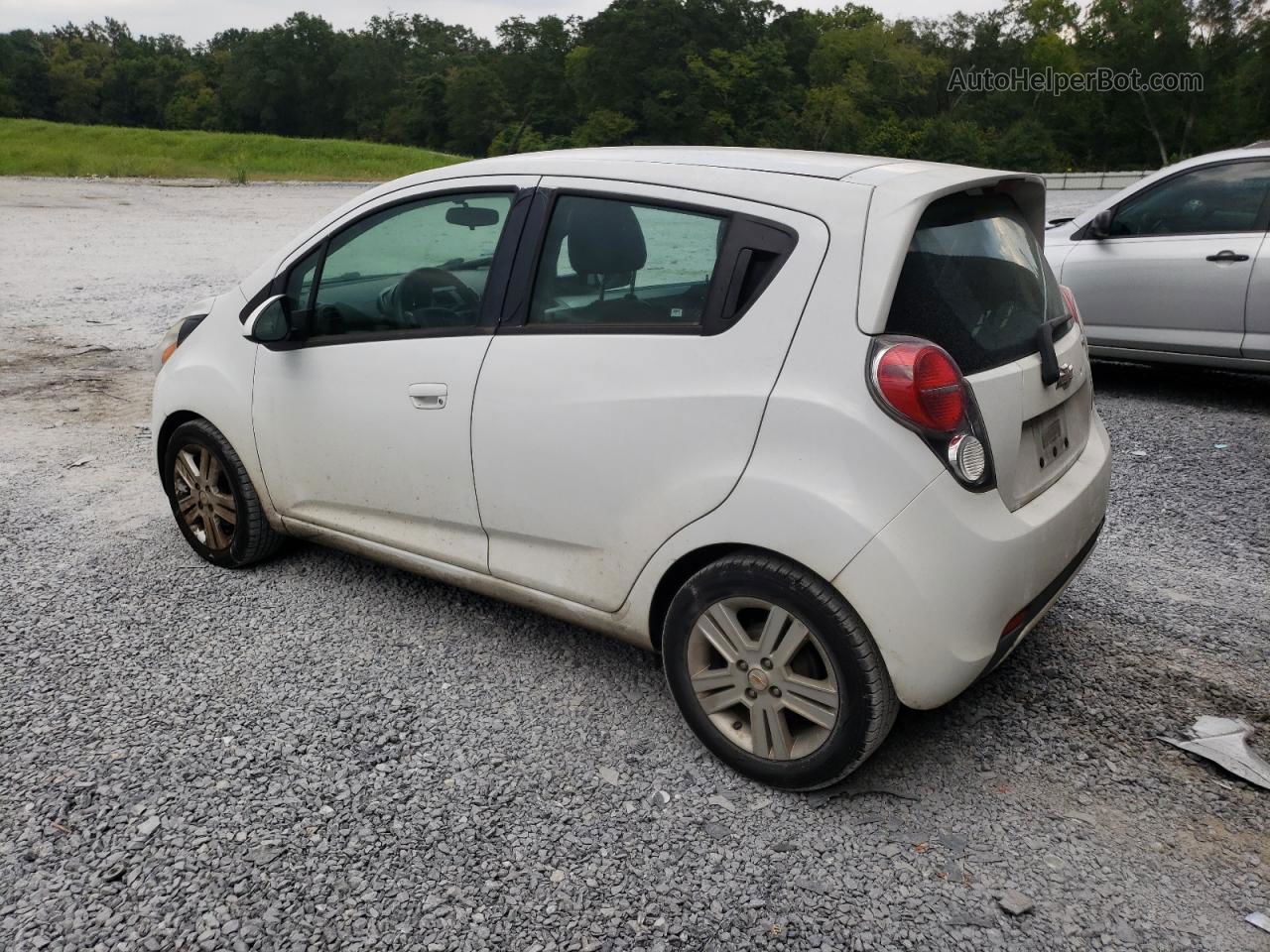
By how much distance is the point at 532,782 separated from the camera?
2.98m

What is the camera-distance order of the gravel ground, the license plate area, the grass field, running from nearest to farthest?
the gravel ground
the license plate area
the grass field

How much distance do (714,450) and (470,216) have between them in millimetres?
1362

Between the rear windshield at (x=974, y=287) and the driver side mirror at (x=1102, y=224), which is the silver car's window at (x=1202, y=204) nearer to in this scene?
the driver side mirror at (x=1102, y=224)

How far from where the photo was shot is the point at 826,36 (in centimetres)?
8119

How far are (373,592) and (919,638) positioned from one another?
248cm

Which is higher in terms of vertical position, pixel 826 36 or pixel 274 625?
pixel 826 36

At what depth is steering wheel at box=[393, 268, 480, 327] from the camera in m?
3.42

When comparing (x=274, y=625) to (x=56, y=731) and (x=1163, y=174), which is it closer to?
(x=56, y=731)

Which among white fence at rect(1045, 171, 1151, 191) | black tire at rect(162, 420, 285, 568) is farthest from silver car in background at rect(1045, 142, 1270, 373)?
white fence at rect(1045, 171, 1151, 191)

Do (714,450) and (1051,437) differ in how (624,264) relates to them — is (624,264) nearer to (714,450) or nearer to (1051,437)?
(714,450)

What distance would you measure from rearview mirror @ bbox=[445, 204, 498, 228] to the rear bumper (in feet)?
5.72

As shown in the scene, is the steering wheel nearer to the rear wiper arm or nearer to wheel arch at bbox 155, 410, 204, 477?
wheel arch at bbox 155, 410, 204, 477

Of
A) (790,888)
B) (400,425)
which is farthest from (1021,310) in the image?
(400,425)

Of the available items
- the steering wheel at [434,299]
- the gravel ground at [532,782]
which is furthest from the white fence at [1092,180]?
the steering wheel at [434,299]
